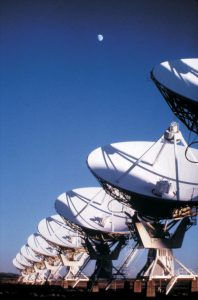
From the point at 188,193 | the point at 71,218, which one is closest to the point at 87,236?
the point at 71,218

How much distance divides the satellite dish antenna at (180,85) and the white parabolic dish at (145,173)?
7051 mm

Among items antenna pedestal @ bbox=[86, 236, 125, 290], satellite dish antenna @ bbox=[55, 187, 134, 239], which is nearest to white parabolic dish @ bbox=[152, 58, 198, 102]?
satellite dish antenna @ bbox=[55, 187, 134, 239]

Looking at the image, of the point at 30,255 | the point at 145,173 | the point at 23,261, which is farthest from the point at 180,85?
the point at 23,261

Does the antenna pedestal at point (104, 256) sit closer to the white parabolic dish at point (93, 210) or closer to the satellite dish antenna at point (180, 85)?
the white parabolic dish at point (93, 210)

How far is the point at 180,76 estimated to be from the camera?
2277 cm

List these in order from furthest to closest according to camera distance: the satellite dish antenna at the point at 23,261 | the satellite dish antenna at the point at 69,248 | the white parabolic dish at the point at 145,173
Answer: the satellite dish antenna at the point at 23,261
the satellite dish antenna at the point at 69,248
the white parabolic dish at the point at 145,173

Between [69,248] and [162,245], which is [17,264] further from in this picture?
[162,245]

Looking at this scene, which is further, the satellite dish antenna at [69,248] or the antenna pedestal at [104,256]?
the satellite dish antenna at [69,248]

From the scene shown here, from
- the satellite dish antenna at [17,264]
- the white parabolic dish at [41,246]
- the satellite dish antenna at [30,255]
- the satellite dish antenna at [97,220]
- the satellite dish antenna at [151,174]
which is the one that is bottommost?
the satellite dish antenna at [17,264]

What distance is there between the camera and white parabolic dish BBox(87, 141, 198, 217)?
2683cm

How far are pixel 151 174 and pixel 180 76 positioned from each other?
26.8 ft

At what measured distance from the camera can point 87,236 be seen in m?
38.0

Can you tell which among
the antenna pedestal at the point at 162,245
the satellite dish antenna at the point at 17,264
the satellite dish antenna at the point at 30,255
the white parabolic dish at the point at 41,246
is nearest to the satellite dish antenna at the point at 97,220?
the antenna pedestal at the point at 162,245

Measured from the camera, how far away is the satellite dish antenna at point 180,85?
20.0 metres
